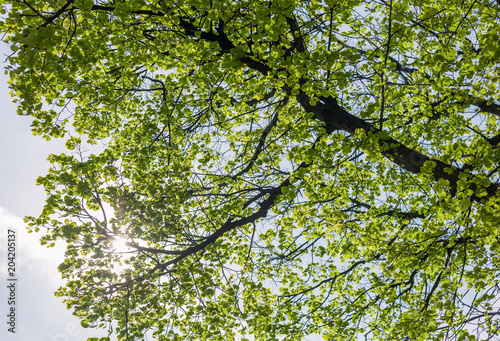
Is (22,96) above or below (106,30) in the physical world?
below

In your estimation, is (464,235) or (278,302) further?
(278,302)

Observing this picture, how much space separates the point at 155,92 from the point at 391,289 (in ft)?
23.4

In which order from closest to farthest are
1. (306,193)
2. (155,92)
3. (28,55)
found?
(28,55)
(306,193)
(155,92)

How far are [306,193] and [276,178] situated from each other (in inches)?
90.4

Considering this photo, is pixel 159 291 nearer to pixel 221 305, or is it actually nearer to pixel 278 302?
pixel 221 305

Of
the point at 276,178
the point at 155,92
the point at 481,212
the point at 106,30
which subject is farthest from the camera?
the point at 276,178

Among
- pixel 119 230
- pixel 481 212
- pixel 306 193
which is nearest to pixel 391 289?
pixel 306 193

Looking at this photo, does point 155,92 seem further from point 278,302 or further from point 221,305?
point 278,302

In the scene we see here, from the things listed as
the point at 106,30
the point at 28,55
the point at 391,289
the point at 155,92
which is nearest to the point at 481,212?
the point at 391,289

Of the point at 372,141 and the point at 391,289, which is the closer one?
→ the point at 372,141

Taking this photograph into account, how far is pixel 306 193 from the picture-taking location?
626cm

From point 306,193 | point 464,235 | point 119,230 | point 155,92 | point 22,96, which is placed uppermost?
point 155,92

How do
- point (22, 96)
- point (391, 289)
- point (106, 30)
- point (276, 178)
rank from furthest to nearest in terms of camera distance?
point (276, 178), point (391, 289), point (106, 30), point (22, 96)

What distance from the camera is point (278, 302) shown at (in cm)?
717
